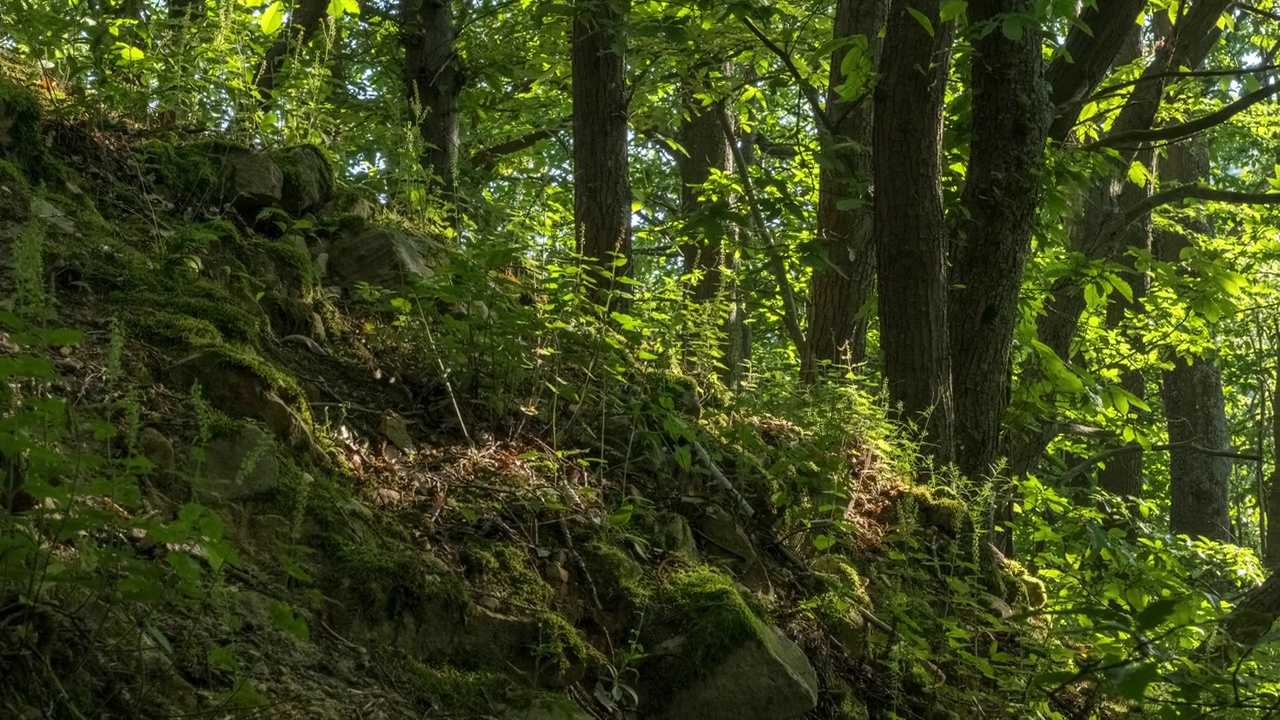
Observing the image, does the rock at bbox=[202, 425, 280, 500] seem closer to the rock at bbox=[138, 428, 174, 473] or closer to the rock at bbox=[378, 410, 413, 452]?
the rock at bbox=[138, 428, 174, 473]

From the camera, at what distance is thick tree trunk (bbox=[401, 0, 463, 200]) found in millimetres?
7410

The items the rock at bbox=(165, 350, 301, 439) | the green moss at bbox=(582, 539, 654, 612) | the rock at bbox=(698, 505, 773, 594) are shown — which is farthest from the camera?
the rock at bbox=(698, 505, 773, 594)

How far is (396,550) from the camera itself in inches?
125

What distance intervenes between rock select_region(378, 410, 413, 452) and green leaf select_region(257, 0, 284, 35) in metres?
3.02

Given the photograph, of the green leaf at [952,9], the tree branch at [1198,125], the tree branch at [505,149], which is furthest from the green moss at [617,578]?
the tree branch at [505,149]

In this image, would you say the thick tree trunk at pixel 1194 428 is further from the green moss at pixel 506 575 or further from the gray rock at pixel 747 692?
the green moss at pixel 506 575

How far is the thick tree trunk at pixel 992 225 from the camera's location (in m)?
5.49

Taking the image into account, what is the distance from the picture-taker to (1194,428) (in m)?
14.1

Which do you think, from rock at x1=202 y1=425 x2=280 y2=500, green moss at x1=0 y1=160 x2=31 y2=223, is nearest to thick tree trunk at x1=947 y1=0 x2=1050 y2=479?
rock at x1=202 y1=425 x2=280 y2=500

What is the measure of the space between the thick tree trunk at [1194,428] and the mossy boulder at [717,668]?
11.0 metres

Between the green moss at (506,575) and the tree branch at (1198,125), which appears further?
the tree branch at (1198,125)

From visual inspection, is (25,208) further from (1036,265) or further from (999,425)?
(1036,265)

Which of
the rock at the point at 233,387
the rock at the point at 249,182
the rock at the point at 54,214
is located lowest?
the rock at the point at 233,387

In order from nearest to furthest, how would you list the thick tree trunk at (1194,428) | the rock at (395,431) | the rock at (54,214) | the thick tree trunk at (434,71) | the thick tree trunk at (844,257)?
the rock at (54,214) < the rock at (395,431) < the thick tree trunk at (844,257) < the thick tree trunk at (434,71) < the thick tree trunk at (1194,428)
